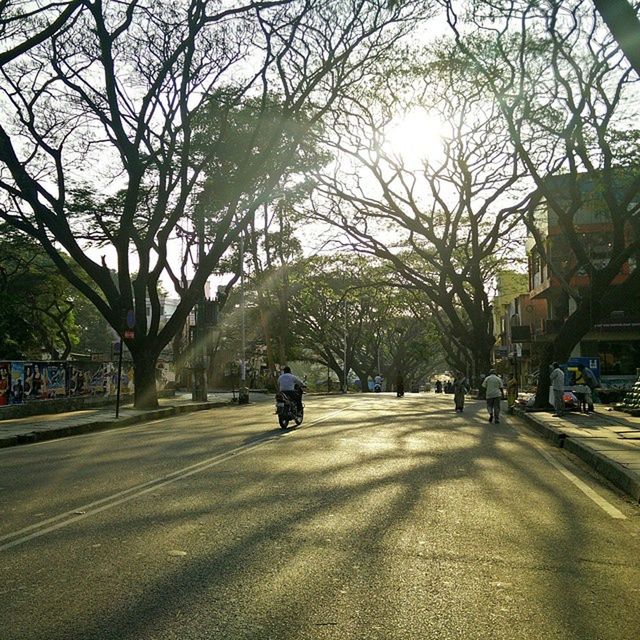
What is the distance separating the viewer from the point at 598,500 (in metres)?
9.65

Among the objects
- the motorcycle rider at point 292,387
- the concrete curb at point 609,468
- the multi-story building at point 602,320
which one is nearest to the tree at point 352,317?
the multi-story building at point 602,320

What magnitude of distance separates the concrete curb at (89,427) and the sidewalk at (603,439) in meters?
11.1

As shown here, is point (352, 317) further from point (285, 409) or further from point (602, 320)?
point (285, 409)

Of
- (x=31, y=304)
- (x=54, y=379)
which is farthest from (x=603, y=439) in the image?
(x=31, y=304)

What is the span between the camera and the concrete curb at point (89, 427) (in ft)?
58.3

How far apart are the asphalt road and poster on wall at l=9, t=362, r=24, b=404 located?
13717mm

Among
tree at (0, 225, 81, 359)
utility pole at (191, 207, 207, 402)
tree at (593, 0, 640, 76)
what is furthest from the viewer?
tree at (0, 225, 81, 359)

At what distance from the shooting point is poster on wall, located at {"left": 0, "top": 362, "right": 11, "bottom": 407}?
25125 mm

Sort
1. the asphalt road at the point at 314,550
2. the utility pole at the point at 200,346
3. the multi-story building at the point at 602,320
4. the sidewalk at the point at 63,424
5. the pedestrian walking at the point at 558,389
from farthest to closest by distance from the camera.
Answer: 1. the multi-story building at the point at 602,320
2. the utility pole at the point at 200,346
3. the pedestrian walking at the point at 558,389
4. the sidewalk at the point at 63,424
5. the asphalt road at the point at 314,550

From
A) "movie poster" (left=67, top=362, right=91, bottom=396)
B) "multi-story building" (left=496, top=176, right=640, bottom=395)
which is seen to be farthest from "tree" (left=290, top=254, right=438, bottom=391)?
"movie poster" (left=67, top=362, right=91, bottom=396)

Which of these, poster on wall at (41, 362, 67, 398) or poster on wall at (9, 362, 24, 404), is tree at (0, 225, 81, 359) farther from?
poster on wall at (9, 362, 24, 404)

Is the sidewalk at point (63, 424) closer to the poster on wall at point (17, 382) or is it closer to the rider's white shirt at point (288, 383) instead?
the poster on wall at point (17, 382)

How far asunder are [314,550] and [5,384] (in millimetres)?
20979

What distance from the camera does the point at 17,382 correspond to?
26000 millimetres
